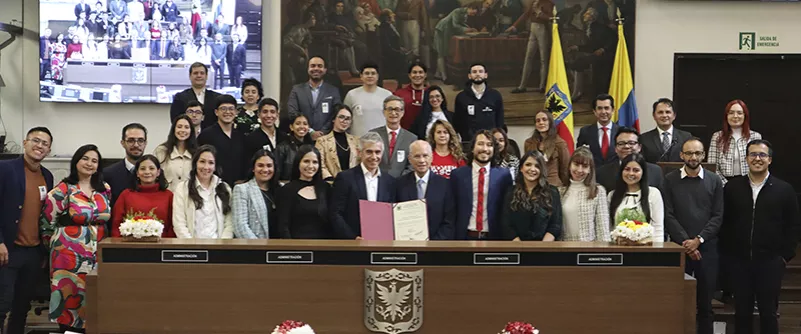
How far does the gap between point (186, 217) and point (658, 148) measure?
390 cm

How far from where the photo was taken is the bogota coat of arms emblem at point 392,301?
217 inches

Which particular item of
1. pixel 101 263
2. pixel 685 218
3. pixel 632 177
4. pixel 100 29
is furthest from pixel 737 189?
pixel 100 29

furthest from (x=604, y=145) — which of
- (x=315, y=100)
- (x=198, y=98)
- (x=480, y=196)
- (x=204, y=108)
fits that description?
(x=198, y=98)

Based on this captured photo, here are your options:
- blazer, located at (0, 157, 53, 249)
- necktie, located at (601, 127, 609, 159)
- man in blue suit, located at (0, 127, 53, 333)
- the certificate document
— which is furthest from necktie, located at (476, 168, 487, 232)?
blazer, located at (0, 157, 53, 249)

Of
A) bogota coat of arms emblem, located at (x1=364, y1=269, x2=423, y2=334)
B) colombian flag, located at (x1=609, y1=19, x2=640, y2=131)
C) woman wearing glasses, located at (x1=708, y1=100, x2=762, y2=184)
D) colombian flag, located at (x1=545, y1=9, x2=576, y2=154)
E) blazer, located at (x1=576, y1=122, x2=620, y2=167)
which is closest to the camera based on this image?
bogota coat of arms emblem, located at (x1=364, y1=269, x2=423, y2=334)

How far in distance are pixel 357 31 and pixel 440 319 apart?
5456 millimetres

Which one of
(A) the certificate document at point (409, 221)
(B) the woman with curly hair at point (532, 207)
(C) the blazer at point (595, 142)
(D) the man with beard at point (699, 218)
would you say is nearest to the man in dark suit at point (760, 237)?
(D) the man with beard at point (699, 218)

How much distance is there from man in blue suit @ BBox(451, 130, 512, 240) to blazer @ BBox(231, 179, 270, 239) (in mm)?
1300

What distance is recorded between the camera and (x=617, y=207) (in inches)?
260

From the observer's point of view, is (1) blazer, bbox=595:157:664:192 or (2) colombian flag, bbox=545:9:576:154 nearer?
(1) blazer, bbox=595:157:664:192

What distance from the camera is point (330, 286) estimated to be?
559 cm

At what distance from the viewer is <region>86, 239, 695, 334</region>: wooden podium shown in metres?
5.57

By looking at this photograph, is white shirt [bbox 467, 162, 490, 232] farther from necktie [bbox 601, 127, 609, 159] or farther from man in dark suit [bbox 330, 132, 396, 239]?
necktie [bbox 601, 127, 609, 159]

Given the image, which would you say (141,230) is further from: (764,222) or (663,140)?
(663,140)
